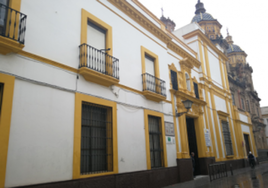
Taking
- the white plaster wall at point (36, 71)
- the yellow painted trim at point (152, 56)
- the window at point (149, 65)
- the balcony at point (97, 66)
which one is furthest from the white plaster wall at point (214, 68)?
the white plaster wall at point (36, 71)

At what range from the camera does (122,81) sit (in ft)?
27.3

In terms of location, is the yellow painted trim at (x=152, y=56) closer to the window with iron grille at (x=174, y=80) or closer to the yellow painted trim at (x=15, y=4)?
the window with iron grille at (x=174, y=80)

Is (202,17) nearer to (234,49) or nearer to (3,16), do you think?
(234,49)

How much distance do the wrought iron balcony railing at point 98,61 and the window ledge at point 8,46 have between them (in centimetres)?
A: 190

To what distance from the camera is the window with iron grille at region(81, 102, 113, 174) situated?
255 inches

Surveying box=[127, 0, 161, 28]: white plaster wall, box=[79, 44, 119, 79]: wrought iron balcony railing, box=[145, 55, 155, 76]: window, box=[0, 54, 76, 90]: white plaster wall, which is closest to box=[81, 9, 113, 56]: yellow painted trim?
box=[79, 44, 119, 79]: wrought iron balcony railing

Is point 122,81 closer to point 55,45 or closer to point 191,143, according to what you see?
point 55,45

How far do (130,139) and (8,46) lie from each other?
483 cm

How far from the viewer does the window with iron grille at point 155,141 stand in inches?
357

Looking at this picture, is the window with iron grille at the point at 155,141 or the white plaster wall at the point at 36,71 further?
the window with iron grille at the point at 155,141

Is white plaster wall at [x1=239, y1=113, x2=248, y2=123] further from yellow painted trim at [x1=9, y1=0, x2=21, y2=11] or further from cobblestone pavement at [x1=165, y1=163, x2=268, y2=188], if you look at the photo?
yellow painted trim at [x1=9, y1=0, x2=21, y2=11]

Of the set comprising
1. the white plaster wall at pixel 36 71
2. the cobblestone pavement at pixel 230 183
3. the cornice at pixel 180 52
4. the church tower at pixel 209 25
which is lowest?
the cobblestone pavement at pixel 230 183

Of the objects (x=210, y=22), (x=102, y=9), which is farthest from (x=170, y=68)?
(x=210, y=22)

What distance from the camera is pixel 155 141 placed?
370 inches
